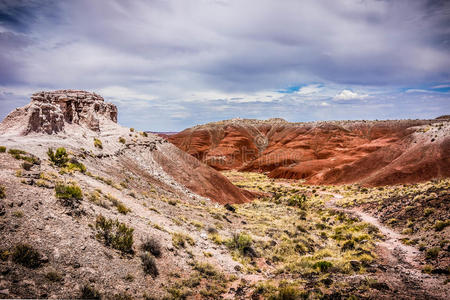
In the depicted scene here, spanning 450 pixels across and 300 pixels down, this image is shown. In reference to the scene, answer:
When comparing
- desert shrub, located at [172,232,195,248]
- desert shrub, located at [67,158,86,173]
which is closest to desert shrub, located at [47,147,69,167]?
desert shrub, located at [67,158,86,173]

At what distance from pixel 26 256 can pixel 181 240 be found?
20.0ft

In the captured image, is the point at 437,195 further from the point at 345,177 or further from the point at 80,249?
Result: the point at 345,177

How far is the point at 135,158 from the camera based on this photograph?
23.2 m

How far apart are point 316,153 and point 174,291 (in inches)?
3294

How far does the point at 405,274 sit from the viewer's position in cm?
995

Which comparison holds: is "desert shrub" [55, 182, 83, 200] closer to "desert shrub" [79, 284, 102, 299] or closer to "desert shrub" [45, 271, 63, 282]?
"desert shrub" [45, 271, 63, 282]

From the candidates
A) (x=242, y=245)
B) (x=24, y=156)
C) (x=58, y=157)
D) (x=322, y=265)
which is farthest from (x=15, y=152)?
(x=322, y=265)

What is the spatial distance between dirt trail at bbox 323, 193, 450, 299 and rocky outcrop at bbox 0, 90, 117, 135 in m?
20.4

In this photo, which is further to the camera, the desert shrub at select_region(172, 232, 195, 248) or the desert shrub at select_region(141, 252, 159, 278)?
the desert shrub at select_region(172, 232, 195, 248)

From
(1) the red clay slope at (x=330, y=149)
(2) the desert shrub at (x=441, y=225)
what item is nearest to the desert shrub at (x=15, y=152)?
(2) the desert shrub at (x=441, y=225)

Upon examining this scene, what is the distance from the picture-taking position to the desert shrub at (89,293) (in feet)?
20.0

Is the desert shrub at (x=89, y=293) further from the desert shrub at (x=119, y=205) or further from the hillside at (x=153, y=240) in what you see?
the desert shrub at (x=119, y=205)

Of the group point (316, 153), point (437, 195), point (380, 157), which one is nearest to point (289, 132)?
point (316, 153)

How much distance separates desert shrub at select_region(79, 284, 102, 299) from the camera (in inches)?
240
